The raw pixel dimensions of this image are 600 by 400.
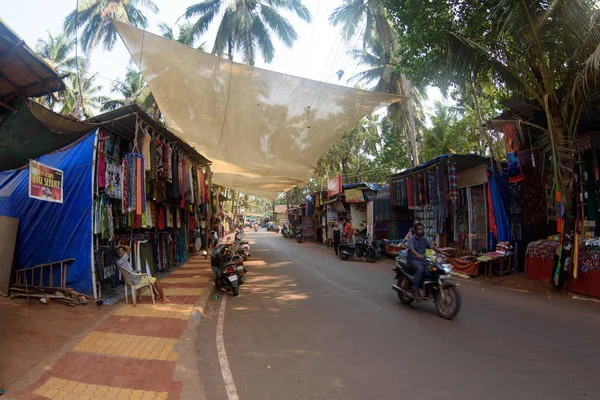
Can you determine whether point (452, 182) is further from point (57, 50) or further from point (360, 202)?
point (57, 50)

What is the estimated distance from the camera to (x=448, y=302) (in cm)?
595

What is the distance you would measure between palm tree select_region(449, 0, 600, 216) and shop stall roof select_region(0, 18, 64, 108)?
804 cm

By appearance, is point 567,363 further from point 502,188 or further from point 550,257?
point 502,188

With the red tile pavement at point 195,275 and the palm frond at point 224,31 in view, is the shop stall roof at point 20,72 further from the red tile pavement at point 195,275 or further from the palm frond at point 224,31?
the palm frond at point 224,31

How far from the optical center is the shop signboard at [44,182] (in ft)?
16.5

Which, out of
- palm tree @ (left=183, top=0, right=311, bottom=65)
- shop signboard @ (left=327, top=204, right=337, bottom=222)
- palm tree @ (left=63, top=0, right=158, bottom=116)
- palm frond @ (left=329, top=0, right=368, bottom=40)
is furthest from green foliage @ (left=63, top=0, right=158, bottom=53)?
shop signboard @ (left=327, top=204, right=337, bottom=222)

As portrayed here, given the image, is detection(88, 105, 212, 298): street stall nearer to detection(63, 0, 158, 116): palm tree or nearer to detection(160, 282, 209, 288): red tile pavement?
detection(160, 282, 209, 288): red tile pavement

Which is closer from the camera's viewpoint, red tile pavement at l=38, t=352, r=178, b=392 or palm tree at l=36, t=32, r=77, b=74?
red tile pavement at l=38, t=352, r=178, b=392

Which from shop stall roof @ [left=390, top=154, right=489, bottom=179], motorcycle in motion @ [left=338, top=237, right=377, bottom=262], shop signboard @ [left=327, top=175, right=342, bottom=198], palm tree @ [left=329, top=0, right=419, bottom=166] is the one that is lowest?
motorcycle in motion @ [left=338, top=237, right=377, bottom=262]

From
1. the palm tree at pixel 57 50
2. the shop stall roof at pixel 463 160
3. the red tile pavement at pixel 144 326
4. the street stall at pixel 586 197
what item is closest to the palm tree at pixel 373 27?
the shop stall roof at pixel 463 160

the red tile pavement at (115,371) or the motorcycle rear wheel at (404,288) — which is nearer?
the red tile pavement at (115,371)

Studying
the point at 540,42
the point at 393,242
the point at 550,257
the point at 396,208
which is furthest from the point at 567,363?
the point at 396,208

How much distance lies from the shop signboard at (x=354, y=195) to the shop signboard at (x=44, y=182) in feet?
51.6

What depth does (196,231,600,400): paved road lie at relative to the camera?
3.46m
